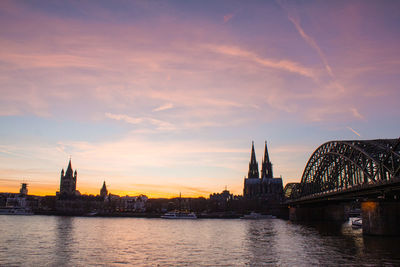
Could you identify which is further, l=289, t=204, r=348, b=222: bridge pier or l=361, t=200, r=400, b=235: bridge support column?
l=289, t=204, r=348, b=222: bridge pier

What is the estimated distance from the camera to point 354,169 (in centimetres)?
5994

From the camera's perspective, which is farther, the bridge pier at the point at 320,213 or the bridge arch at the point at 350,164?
the bridge pier at the point at 320,213

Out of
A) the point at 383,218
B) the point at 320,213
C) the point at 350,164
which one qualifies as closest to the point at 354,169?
the point at 350,164

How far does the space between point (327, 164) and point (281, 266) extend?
197 feet

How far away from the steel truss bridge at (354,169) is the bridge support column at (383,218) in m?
1.71

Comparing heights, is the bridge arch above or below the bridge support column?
above

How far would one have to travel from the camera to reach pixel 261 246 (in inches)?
1630

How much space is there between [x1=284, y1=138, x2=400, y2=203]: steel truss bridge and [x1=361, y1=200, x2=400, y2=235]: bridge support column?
1.71m

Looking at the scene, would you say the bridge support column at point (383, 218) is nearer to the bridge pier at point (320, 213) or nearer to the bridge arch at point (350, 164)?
the bridge arch at point (350, 164)

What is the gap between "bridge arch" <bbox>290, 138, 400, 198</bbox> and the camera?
151 ft

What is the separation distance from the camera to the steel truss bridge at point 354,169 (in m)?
43.8

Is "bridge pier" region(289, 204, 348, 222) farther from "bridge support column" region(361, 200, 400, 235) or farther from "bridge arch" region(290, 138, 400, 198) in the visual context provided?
"bridge support column" region(361, 200, 400, 235)

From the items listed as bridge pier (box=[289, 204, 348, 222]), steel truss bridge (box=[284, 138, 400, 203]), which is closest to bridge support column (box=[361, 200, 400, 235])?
steel truss bridge (box=[284, 138, 400, 203])

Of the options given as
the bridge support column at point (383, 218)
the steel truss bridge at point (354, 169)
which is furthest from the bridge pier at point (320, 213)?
the bridge support column at point (383, 218)
